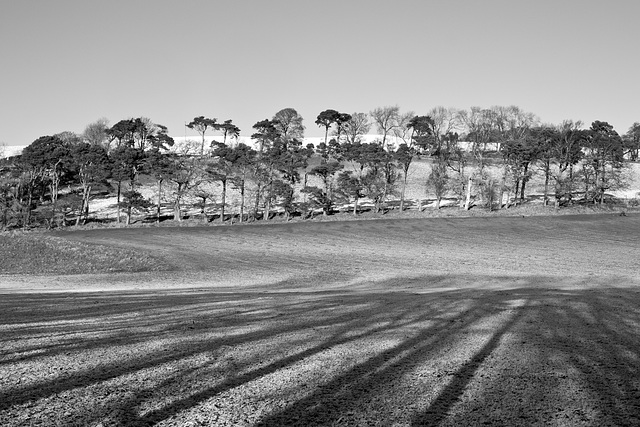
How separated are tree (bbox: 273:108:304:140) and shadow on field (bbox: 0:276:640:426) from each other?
9005cm

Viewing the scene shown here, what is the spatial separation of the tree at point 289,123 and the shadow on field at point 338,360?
9005 cm

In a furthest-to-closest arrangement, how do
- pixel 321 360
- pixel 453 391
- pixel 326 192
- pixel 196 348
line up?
pixel 326 192 < pixel 196 348 < pixel 321 360 < pixel 453 391

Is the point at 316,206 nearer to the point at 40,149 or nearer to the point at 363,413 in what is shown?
the point at 40,149

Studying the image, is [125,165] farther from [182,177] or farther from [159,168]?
[182,177]

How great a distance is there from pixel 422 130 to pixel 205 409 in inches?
3570

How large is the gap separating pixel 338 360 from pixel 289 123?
315ft

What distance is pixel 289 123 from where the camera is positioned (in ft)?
334

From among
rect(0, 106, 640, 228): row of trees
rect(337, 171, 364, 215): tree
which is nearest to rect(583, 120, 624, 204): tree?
rect(0, 106, 640, 228): row of trees

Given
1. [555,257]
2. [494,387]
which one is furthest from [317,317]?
[555,257]

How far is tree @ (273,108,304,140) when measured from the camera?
10106cm

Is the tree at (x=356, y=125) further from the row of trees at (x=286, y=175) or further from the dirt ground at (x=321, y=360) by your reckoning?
the dirt ground at (x=321, y=360)

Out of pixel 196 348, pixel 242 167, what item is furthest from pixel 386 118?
pixel 196 348

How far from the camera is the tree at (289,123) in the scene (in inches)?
3979

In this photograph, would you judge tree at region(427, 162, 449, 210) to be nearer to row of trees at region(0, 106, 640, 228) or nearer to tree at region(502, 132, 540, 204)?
row of trees at region(0, 106, 640, 228)
